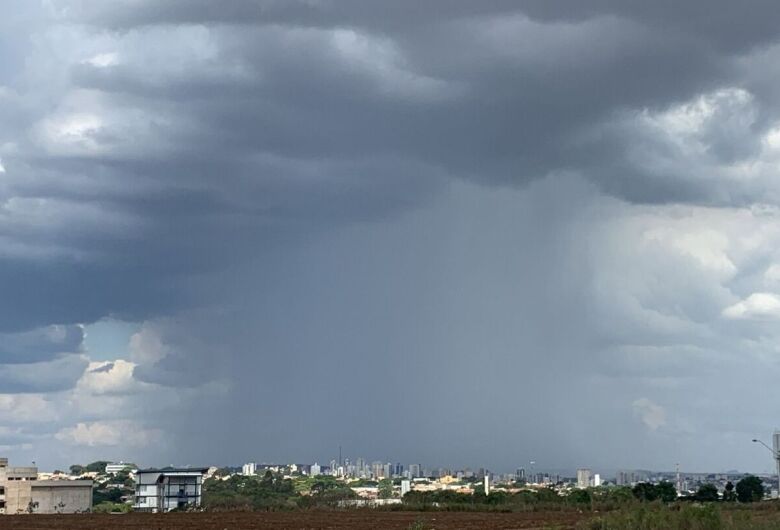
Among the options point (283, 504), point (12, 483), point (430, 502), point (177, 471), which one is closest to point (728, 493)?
point (430, 502)

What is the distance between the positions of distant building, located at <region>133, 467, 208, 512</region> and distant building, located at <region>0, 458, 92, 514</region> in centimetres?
1466

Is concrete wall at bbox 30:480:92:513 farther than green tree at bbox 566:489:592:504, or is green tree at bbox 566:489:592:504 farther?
concrete wall at bbox 30:480:92:513

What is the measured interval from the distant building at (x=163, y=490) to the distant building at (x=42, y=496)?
14665 millimetres

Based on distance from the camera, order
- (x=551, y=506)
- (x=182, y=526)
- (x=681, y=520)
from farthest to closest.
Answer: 1. (x=551, y=506)
2. (x=182, y=526)
3. (x=681, y=520)

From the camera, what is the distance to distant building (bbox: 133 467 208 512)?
488 ft

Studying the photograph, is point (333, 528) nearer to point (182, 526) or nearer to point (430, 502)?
point (182, 526)

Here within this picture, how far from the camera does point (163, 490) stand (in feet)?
491

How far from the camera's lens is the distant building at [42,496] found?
160 m

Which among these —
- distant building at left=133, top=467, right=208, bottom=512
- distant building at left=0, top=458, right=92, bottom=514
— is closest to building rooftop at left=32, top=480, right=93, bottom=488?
distant building at left=0, top=458, right=92, bottom=514

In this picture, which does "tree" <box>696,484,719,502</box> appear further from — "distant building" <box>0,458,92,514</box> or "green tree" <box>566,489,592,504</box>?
"distant building" <box>0,458,92,514</box>

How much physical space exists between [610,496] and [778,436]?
28.7 metres

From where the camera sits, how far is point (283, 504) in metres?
154

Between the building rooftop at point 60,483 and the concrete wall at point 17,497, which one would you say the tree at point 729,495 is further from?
the concrete wall at point 17,497

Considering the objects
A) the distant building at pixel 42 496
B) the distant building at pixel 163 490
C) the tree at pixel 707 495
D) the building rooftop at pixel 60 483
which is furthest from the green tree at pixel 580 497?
the building rooftop at pixel 60 483
